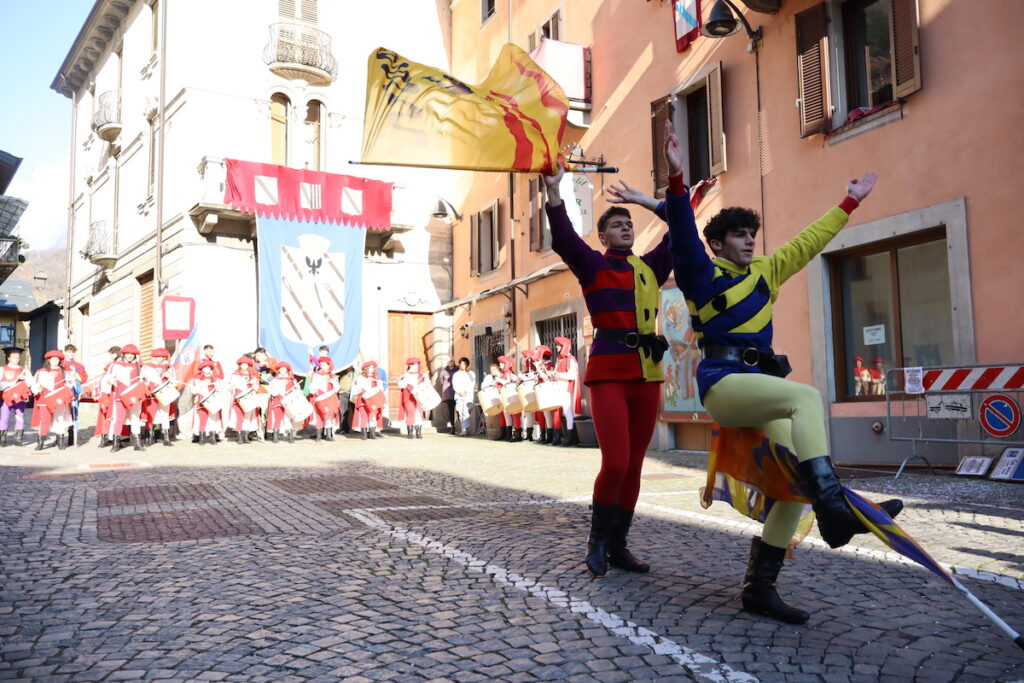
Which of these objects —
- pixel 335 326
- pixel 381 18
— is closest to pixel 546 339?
pixel 335 326

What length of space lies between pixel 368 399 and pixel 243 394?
2.96 meters

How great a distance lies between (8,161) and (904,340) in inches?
1158

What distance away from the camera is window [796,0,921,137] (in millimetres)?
10922

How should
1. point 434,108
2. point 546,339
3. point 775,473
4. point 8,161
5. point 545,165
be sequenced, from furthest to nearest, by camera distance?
1. point 8,161
2. point 546,339
3. point 434,108
4. point 545,165
5. point 775,473

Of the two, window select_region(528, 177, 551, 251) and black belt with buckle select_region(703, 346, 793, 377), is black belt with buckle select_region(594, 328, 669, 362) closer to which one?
black belt with buckle select_region(703, 346, 793, 377)

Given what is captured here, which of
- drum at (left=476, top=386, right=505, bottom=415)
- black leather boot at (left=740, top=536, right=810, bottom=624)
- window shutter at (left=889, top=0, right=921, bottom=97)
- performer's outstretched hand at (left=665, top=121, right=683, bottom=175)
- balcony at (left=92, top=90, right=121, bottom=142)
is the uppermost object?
balcony at (left=92, top=90, right=121, bottom=142)

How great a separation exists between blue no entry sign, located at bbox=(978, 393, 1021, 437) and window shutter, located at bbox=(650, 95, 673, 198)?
7.16m

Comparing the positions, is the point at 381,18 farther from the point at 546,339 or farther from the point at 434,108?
the point at 434,108

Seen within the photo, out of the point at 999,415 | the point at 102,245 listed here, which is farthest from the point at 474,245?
the point at 999,415

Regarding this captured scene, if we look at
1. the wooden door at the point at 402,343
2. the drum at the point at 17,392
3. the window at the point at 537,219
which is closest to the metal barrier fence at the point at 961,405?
the window at the point at 537,219

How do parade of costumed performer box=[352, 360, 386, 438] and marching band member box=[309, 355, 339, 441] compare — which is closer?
marching band member box=[309, 355, 339, 441]

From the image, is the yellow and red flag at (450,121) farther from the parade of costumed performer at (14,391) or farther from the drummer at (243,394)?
the parade of costumed performer at (14,391)

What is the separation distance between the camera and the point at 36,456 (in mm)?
14438

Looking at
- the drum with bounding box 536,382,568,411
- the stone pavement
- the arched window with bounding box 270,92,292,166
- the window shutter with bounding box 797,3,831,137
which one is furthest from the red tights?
the arched window with bounding box 270,92,292,166
